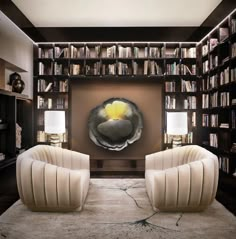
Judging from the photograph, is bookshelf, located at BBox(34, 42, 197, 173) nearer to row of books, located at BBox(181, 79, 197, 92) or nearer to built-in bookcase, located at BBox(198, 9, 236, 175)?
row of books, located at BBox(181, 79, 197, 92)

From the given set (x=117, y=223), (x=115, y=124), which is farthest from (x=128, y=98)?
(x=117, y=223)

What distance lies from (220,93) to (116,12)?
2243 mm

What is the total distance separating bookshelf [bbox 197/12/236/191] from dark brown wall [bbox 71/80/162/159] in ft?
3.04

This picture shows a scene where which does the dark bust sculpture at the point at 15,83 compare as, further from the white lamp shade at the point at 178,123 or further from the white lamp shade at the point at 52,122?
the white lamp shade at the point at 178,123

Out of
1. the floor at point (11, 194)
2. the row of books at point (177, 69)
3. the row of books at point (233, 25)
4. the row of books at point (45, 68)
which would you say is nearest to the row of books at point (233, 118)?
the floor at point (11, 194)

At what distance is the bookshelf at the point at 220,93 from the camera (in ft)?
14.1

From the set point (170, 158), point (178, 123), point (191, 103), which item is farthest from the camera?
point (191, 103)

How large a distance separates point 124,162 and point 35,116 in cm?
211

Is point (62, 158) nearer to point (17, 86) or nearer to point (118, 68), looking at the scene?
point (17, 86)

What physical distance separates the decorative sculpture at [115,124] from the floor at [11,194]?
79.4 inches

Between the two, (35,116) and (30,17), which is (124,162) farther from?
(30,17)

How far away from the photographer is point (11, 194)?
396 centimetres

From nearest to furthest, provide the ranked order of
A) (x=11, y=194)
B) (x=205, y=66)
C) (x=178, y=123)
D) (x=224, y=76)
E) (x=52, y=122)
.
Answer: (x=11, y=194)
(x=224, y=76)
(x=178, y=123)
(x=52, y=122)
(x=205, y=66)

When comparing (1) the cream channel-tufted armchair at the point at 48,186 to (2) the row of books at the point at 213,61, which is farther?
(2) the row of books at the point at 213,61
